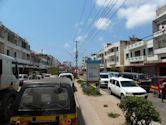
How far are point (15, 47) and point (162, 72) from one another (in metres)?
38.6

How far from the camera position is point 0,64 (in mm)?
10945

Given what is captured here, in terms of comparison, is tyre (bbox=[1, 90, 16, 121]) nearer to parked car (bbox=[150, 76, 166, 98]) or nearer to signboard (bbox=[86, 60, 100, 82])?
parked car (bbox=[150, 76, 166, 98])

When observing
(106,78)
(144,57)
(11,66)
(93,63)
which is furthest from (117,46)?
(11,66)

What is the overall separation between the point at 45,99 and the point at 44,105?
0.50ft

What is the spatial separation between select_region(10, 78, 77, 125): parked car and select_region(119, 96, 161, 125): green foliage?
3739 millimetres

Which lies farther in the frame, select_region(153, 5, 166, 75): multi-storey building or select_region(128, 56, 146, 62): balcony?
select_region(128, 56, 146, 62): balcony

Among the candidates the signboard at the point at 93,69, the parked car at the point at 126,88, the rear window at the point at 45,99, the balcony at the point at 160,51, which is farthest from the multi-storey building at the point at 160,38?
the rear window at the point at 45,99

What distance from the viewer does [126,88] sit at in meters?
21.7

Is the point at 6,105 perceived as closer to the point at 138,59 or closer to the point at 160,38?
the point at 160,38

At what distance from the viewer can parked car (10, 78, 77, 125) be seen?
634 centimetres

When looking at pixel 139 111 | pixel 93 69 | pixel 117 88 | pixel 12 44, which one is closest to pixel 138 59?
pixel 12 44

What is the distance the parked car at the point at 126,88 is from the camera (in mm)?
20797

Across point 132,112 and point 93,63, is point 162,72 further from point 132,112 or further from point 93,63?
point 132,112

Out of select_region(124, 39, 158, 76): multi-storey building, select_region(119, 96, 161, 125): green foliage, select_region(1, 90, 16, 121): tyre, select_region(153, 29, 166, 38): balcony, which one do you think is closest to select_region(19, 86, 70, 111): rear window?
select_region(119, 96, 161, 125): green foliage
